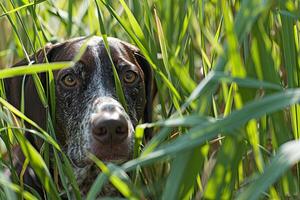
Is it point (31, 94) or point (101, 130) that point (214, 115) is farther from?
point (31, 94)

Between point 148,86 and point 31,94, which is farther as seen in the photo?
point 148,86

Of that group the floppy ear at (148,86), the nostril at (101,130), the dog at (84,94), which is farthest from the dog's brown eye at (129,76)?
the nostril at (101,130)

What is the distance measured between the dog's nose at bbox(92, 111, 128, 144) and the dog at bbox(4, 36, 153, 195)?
2.4 inches

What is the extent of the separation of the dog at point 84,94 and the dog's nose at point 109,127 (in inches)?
2.4

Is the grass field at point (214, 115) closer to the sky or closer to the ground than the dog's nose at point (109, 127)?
closer to the sky

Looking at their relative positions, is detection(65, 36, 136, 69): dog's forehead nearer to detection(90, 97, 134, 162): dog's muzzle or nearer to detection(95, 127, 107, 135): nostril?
detection(90, 97, 134, 162): dog's muzzle

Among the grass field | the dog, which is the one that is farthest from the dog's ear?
the grass field

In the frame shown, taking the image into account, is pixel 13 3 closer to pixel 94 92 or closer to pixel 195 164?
pixel 94 92

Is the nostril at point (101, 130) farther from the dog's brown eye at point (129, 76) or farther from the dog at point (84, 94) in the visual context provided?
the dog's brown eye at point (129, 76)

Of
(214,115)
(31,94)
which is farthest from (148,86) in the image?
(214,115)

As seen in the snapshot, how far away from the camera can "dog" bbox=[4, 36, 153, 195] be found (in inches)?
129

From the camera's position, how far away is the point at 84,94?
11.4 ft

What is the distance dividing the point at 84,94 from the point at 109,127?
1.70 ft

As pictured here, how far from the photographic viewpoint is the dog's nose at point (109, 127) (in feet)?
9.75
